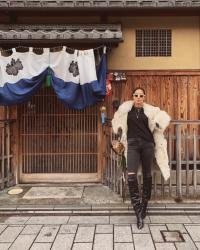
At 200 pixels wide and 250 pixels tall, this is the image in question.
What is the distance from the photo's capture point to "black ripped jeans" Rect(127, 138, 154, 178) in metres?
6.66

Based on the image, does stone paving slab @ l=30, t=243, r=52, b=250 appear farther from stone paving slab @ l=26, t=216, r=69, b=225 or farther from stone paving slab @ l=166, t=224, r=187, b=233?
stone paving slab @ l=166, t=224, r=187, b=233

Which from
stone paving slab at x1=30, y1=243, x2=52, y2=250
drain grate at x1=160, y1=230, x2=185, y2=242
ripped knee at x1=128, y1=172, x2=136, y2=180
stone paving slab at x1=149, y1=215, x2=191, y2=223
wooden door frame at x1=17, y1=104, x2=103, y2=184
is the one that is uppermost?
ripped knee at x1=128, y1=172, x2=136, y2=180

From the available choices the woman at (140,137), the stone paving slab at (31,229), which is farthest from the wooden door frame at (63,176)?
the stone paving slab at (31,229)

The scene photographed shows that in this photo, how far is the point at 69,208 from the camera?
7293 millimetres

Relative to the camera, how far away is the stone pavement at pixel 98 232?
5582 mm

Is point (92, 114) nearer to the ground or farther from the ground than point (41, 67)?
nearer to the ground

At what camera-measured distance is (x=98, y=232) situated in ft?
20.2

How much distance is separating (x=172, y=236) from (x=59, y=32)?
18.0 feet

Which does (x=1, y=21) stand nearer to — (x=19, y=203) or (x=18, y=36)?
(x=18, y=36)

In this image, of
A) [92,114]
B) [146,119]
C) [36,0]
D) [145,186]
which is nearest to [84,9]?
[36,0]

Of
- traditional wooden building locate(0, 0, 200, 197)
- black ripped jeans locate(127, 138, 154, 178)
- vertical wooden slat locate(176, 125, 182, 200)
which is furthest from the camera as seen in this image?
traditional wooden building locate(0, 0, 200, 197)

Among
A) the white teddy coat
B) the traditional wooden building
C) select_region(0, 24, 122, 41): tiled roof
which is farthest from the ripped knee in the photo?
select_region(0, 24, 122, 41): tiled roof

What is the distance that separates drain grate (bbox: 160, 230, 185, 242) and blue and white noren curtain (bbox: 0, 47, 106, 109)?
3.72m

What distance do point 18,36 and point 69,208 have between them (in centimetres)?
431
